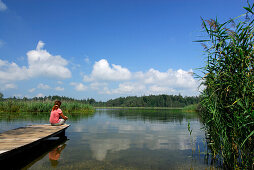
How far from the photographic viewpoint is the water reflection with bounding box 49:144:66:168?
207 inches

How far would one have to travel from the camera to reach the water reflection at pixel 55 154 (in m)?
5.27

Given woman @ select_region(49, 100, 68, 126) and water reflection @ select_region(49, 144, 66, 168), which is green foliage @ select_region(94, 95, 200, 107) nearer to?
woman @ select_region(49, 100, 68, 126)

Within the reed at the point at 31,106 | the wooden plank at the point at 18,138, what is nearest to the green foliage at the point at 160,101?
the reed at the point at 31,106

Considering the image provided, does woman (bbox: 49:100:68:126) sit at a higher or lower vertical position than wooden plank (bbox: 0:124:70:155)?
higher

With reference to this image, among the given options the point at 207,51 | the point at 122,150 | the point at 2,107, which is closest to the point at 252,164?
the point at 207,51

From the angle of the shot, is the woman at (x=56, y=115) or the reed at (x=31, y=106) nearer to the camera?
the woman at (x=56, y=115)

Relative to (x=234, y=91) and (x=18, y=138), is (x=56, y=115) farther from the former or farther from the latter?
(x=234, y=91)

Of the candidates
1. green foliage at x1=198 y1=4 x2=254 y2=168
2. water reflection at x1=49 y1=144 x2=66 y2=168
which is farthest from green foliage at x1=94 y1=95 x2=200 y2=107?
green foliage at x1=198 y1=4 x2=254 y2=168

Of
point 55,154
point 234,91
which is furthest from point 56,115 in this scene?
point 234,91

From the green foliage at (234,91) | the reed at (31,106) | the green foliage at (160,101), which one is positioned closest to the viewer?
the green foliage at (234,91)

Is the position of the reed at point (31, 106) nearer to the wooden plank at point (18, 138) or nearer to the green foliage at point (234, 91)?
the wooden plank at point (18, 138)

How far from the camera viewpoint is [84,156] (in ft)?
19.4

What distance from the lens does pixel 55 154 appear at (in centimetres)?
617

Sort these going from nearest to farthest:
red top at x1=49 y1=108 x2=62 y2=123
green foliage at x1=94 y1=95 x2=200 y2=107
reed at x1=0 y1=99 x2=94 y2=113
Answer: red top at x1=49 y1=108 x2=62 y2=123
reed at x1=0 y1=99 x2=94 y2=113
green foliage at x1=94 y1=95 x2=200 y2=107
